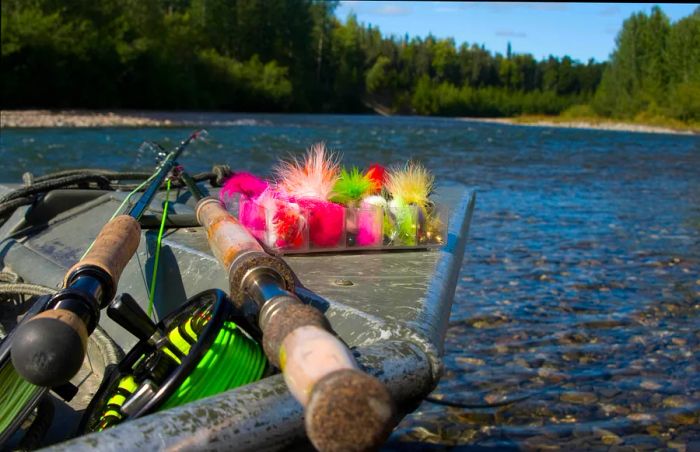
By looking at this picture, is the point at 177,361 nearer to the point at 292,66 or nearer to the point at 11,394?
the point at 11,394

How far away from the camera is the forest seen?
2583cm

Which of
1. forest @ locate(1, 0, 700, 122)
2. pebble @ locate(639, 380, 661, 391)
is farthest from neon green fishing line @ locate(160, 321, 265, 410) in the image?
forest @ locate(1, 0, 700, 122)

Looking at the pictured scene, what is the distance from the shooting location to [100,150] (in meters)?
18.3

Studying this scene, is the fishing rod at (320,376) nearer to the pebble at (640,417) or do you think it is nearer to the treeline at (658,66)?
the pebble at (640,417)

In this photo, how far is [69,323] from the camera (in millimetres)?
1519

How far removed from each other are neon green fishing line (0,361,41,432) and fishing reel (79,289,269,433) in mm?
164

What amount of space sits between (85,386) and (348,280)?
1.00m

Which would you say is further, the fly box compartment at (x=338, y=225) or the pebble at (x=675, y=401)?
the pebble at (x=675, y=401)

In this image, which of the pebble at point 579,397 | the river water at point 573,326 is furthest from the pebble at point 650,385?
the pebble at point 579,397

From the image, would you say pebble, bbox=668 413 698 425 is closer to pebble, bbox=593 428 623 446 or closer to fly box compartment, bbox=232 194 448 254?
pebble, bbox=593 428 623 446

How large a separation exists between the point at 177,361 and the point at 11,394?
381 millimetres

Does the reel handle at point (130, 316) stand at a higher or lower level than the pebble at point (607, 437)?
higher

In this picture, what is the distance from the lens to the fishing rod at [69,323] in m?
1.47

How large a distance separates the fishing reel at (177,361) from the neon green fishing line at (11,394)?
164 millimetres
